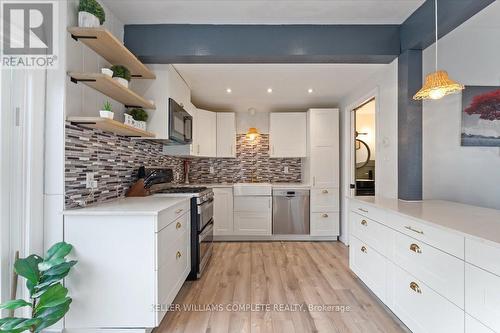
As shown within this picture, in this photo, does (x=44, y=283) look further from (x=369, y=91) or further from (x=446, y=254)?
(x=369, y=91)

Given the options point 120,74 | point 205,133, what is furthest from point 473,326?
point 205,133

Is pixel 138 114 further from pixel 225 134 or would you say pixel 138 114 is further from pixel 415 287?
pixel 415 287

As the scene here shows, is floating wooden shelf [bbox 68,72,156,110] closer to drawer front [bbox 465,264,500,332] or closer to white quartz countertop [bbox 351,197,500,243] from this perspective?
white quartz countertop [bbox 351,197,500,243]

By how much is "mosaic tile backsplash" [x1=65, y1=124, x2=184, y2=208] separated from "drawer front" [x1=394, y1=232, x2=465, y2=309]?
89.1 inches

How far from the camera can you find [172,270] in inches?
77.5

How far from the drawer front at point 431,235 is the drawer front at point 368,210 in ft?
0.40

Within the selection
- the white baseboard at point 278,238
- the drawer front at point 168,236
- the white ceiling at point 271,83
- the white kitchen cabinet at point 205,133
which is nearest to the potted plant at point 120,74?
the white ceiling at point 271,83

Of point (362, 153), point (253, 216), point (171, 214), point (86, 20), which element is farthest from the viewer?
point (362, 153)

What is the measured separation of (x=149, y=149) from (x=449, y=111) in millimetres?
3173

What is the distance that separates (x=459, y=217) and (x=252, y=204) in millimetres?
2758

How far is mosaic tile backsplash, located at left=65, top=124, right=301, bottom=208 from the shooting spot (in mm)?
1754

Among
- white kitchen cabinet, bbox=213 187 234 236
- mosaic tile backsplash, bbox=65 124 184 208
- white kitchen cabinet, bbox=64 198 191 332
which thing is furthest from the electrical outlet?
white kitchen cabinet, bbox=213 187 234 236

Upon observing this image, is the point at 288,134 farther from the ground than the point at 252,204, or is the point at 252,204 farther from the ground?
the point at 288,134

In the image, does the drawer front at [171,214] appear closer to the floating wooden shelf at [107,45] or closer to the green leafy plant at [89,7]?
the floating wooden shelf at [107,45]
